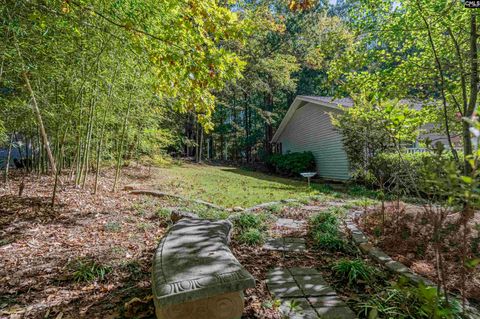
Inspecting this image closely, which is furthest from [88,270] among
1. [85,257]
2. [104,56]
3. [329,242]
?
[104,56]

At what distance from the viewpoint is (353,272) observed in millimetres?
2463

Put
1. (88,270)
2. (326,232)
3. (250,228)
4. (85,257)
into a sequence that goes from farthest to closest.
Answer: (250,228) < (326,232) < (85,257) < (88,270)

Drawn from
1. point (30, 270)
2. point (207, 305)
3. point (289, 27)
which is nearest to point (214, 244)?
point (207, 305)

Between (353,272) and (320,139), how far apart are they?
10.5 meters

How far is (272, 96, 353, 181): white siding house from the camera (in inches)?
427

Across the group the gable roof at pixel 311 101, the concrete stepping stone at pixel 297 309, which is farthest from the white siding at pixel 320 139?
the concrete stepping stone at pixel 297 309

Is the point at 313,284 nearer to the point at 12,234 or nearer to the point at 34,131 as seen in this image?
the point at 12,234

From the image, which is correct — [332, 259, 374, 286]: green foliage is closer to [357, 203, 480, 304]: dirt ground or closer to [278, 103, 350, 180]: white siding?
[357, 203, 480, 304]: dirt ground

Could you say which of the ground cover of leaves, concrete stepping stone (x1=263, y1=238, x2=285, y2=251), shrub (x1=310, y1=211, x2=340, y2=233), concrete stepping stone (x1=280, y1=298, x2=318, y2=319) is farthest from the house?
concrete stepping stone (x1=280, y1=298, x2=318, y2=319)

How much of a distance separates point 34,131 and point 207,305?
22.8 ft

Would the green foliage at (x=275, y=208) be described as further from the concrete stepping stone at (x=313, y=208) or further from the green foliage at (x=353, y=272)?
the green foliage at (x=353, y=272)

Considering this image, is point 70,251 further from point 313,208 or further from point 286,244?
point 313,208

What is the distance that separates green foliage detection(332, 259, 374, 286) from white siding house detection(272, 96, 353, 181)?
7169 millimetres

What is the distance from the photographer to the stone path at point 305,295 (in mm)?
1979
